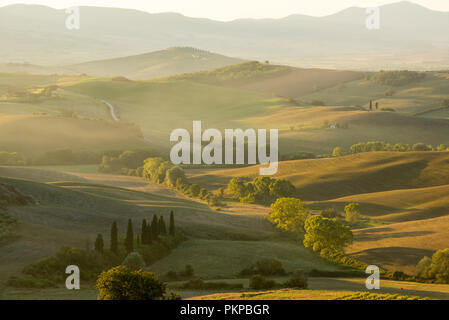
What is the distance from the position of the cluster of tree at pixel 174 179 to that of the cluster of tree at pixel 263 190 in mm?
3372

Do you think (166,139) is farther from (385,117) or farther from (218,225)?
(218,225)

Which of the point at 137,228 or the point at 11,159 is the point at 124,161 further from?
the point at 137,228

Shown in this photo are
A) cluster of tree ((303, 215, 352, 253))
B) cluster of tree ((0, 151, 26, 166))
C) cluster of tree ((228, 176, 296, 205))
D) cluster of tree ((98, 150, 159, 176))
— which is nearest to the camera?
cluster of tree ((303, 215, 352, 253))

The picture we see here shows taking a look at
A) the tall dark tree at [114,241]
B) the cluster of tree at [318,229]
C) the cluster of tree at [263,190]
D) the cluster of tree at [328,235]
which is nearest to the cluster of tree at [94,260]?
the tall dark tree at [114,241]

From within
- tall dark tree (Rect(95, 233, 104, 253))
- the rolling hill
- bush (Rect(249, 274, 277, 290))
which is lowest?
bush (Rect(249, 274, 277, 290))

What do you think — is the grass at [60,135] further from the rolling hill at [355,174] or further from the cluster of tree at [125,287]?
the cluster of tree at [125,287]

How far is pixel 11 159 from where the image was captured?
412 ft

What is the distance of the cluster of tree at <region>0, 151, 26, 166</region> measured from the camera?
123m

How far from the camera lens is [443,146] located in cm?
15762

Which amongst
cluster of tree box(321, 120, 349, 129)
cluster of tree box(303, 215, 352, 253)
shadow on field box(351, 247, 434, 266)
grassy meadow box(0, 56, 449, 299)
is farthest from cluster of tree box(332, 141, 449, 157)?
shadow on field box(351, 247, 434, 266)

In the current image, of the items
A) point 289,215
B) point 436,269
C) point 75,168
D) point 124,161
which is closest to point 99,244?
point 436,269

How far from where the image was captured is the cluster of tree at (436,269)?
176ft

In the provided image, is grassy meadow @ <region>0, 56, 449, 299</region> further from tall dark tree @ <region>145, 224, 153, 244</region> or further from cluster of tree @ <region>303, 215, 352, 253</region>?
tall dark tree @ <region>145, 224, 153, 244</region>

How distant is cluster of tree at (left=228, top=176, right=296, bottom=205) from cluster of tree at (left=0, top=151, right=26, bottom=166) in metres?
48.9
